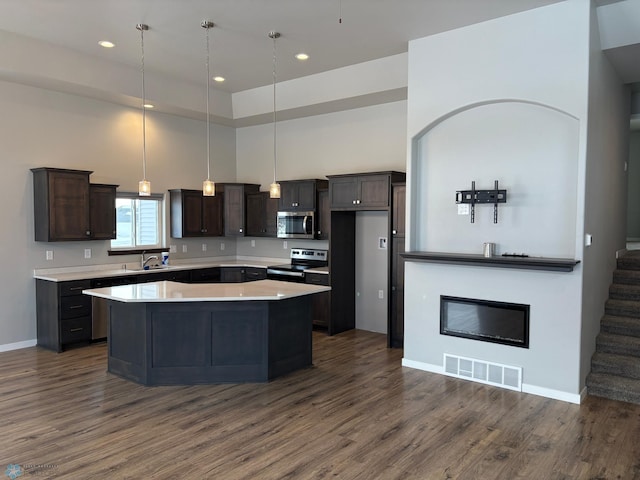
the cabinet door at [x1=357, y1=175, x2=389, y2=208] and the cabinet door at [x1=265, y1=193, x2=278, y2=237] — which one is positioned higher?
the cabinet door at [x1=357, y1=175, x2=389, y2=208]

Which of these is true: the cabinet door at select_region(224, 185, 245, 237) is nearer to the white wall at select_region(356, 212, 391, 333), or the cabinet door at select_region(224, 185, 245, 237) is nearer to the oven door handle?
the oven door handle

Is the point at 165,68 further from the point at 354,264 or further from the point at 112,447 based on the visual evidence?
the point at 112,447

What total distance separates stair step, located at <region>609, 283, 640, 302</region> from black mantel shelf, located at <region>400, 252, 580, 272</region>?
1.61m

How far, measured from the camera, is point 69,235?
20.2 feet

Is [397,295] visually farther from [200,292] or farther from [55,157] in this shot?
[55,157]

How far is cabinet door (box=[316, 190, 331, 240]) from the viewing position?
707 cm

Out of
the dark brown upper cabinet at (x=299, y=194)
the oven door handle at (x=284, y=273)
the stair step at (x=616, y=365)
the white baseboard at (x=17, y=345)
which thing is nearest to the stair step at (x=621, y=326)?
the stair step at (x=616, y=365)

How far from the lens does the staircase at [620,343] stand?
4473mm

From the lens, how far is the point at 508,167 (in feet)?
15.8

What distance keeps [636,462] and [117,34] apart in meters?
6.17

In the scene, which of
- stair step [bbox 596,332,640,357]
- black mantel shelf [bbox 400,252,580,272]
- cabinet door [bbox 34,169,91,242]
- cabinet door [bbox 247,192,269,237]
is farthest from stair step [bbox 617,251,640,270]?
cabinet door [bbox 34,169,91,242]

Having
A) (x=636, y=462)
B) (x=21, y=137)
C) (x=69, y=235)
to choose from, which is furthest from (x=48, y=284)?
(x=636, y=462)

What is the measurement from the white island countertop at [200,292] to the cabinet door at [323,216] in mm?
1878

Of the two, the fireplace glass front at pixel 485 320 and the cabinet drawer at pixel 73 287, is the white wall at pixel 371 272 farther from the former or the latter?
the cabinet drawer at pixel 73 287
